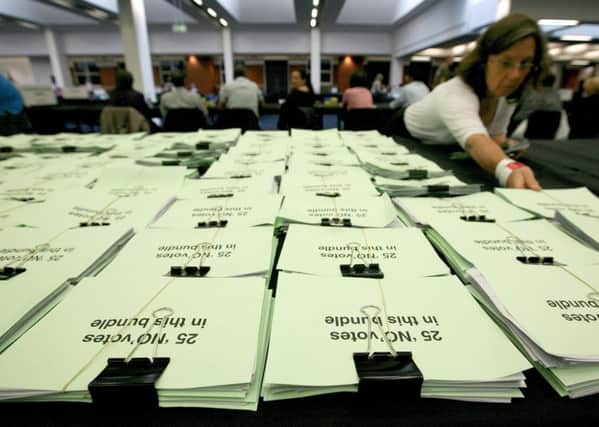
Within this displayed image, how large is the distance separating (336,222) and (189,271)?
0.95ft

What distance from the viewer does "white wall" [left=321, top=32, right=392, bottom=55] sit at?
1235cm

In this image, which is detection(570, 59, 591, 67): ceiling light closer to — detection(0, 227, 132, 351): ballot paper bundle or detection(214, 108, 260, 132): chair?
detection(214, 108, 260, 132): chair

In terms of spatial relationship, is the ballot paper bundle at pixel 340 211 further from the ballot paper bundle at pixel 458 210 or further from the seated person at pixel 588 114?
the seated person at pixel 588 114

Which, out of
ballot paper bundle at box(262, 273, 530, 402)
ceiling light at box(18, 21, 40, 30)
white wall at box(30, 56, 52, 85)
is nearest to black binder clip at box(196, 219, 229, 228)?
ballot paper bundle at box(262, 273, 530, 402)

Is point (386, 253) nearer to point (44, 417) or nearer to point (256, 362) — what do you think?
point (256, 362)

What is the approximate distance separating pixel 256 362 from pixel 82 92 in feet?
30.3

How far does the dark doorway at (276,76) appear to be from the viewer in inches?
545

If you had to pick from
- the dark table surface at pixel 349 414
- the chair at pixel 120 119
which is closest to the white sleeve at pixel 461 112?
the dark table surface at pixel 349 414

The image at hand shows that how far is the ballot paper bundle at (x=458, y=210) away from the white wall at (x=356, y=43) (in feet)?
43.6

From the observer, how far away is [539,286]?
0.43 metres

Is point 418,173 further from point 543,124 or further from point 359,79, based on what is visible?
point 359,79

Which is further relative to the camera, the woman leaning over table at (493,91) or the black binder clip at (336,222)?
the woman leaning over table at (493,91)

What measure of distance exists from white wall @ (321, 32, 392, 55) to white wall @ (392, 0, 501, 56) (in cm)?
94

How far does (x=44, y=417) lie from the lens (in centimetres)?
30
